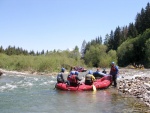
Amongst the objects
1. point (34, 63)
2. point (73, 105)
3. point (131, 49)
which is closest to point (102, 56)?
point (131, 49)

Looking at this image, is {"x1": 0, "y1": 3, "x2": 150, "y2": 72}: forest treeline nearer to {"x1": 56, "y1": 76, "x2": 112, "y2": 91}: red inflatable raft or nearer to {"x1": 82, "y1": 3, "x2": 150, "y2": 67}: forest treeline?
{"x1": 82, "y1": 3, "x2": 150, "y2": 67}: forest treeline

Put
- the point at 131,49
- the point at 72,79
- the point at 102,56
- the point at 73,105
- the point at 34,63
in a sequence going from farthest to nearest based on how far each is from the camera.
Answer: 1. the point at 102,56
2. the point at 131,49
3. the point at 34,63
4. the point at 72,79
5. the point at 73,105

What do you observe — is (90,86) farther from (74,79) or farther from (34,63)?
(34,63)

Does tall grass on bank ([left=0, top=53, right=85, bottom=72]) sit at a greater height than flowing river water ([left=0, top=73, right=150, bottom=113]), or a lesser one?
greater

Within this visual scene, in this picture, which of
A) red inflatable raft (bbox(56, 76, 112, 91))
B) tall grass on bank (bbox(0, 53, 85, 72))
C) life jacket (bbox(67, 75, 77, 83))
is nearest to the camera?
red inflatable raft (bbox(56, 76, 112, 91))

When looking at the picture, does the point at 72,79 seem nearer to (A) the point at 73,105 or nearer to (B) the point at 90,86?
(B) the point at 90,86

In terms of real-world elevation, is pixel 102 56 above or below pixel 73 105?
above

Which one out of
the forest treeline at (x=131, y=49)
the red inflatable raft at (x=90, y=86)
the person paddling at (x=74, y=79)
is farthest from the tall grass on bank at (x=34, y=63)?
the person paddling at (x=74, y=79)

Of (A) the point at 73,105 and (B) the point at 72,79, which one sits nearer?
(A) the point at 73,105

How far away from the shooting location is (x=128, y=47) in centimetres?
8000

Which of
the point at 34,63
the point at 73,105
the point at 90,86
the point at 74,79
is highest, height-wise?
the point at 34,63

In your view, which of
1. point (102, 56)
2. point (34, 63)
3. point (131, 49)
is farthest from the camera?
point (102, 56)

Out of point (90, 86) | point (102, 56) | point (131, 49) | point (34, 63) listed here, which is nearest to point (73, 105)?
point (90, 86)

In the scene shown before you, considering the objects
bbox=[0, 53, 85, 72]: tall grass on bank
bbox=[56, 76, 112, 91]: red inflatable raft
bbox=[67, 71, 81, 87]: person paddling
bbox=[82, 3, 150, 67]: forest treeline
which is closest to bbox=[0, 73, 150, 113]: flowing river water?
bbox=[56, 76, 112, 91]: red inflatable raft
